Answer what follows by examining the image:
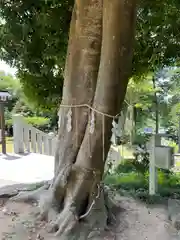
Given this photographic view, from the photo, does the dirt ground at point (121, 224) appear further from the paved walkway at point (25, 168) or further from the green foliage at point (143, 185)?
the paved walkway at point (25, 168)

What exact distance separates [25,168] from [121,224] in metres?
3.27

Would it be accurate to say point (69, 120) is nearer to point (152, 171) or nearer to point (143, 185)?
point (152, 171)

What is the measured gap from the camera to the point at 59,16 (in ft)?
11.0

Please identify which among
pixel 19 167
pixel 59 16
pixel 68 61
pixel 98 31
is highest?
pixel 59 16

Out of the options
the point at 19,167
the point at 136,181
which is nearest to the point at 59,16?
the point at 136,181

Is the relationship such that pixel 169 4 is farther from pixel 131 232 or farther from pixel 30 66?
pixel 131 232

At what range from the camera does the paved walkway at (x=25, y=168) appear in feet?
15.3

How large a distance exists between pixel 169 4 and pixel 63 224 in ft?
8.14

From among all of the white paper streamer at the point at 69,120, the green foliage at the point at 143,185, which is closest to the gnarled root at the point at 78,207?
the white paper streamer at the point at 69,120

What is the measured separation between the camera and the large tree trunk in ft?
7.02

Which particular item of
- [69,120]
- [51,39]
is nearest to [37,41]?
[51,39]

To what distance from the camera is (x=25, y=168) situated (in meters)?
5.42

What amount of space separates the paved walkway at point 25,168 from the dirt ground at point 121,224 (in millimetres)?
1720

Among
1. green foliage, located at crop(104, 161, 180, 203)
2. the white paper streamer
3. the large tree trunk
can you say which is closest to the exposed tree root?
the large tree trunk
